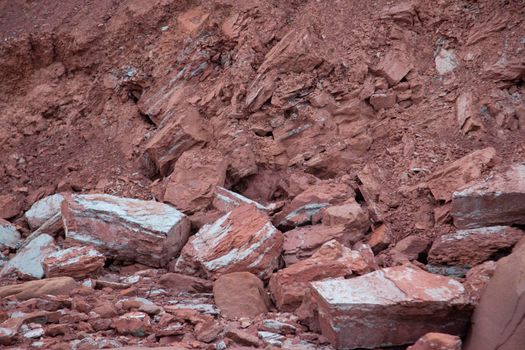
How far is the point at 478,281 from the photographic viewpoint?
480 centimetres

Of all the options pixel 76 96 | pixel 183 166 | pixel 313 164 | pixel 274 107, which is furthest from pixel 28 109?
pixel 313 164

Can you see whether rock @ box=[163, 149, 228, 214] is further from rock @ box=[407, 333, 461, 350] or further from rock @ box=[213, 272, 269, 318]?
rock @ box=[407, 333, 461, 350]

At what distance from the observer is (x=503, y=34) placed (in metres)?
7.97

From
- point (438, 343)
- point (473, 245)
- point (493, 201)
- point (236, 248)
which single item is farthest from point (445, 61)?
point (438, 343)

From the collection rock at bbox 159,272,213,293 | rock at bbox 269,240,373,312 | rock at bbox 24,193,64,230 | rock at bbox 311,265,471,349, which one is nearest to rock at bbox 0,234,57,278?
rock at bbox 24,193,64,230

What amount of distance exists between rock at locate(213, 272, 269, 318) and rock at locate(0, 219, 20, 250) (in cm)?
340

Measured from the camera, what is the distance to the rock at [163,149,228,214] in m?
7.50

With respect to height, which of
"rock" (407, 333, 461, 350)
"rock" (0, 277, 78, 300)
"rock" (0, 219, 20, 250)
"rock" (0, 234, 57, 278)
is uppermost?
"rock" (407, 333, 461, 350)

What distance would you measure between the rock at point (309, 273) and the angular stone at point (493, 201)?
44.9 inches

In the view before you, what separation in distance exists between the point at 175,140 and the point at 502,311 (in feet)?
16.6

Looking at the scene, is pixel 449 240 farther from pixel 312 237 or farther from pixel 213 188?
pixel 213 188

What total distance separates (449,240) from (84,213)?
391cm

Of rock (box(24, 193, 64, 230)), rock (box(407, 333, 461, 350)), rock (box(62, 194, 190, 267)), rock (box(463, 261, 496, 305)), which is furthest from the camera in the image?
rock (box(24, 193, 64, 230))

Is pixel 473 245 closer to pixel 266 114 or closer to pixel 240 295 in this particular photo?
pixel 240 295
